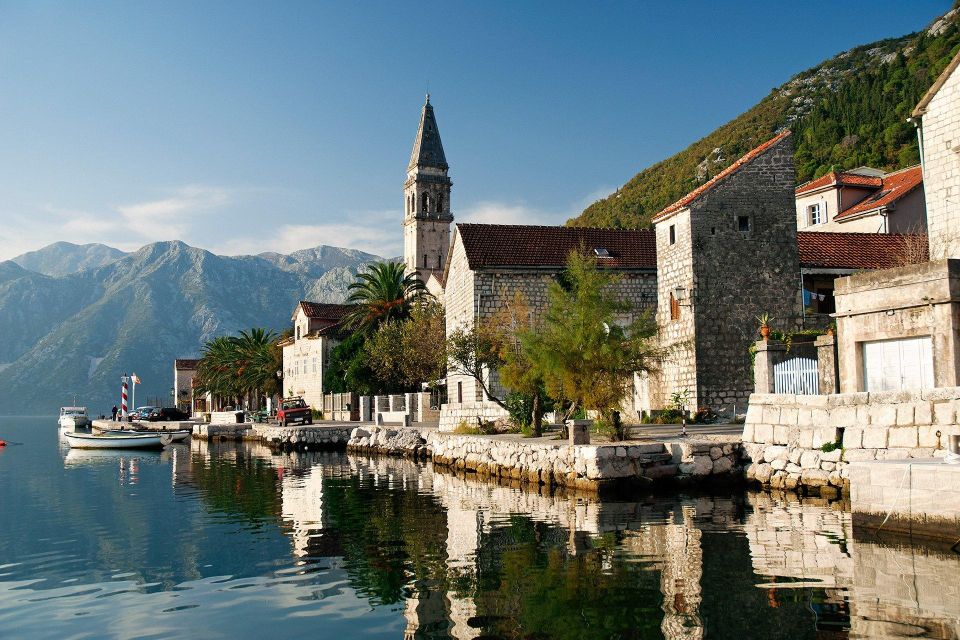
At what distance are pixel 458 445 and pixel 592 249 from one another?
1297 centimetres

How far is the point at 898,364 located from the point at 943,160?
10.0m

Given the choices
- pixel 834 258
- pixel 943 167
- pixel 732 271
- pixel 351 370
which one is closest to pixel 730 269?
pixel 732 271

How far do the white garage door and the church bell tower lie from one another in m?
67.3

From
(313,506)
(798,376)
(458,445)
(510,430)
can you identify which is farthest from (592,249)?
(313,506)

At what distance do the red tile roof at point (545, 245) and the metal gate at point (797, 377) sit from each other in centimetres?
1636

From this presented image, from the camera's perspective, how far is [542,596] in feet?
32.2

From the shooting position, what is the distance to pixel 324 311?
65.9 m

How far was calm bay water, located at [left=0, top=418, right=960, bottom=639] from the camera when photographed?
8711mm

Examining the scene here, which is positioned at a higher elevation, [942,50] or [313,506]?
[942,50]

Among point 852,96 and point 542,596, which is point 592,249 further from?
point 852,96

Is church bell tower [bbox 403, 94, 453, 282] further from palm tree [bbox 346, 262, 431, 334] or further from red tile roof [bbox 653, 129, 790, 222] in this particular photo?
red tile roof [bbox 653, 129, 790, 222]

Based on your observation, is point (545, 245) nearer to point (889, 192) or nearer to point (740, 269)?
point (740, 269)

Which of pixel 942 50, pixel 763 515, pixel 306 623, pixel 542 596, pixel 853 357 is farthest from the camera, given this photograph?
pixel 942 50

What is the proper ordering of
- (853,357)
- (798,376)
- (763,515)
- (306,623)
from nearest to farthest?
(306,623) < (763,515) < (853,357) < (798,376)
